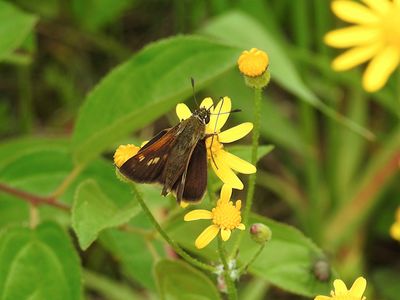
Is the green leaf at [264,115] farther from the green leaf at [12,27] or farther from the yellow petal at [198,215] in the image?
the yellow petal at [198,215]

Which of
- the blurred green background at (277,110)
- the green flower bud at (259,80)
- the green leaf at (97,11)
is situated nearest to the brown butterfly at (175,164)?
the green flower bud at (259,80)

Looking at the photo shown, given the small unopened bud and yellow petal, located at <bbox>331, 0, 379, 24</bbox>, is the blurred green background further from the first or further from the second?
the small unopened bud

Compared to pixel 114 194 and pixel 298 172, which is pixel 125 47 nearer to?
pixel 298 172

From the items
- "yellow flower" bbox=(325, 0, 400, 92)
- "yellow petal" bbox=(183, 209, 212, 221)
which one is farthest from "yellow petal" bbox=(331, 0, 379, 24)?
"yellow petal" bbox=(183, 209, 212, 221)

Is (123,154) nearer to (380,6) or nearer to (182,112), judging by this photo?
(182,112)

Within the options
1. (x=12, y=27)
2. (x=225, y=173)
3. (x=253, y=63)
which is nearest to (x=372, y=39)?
(x=253, y=63)

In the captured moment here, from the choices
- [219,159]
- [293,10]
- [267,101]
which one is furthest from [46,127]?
[219,159]
